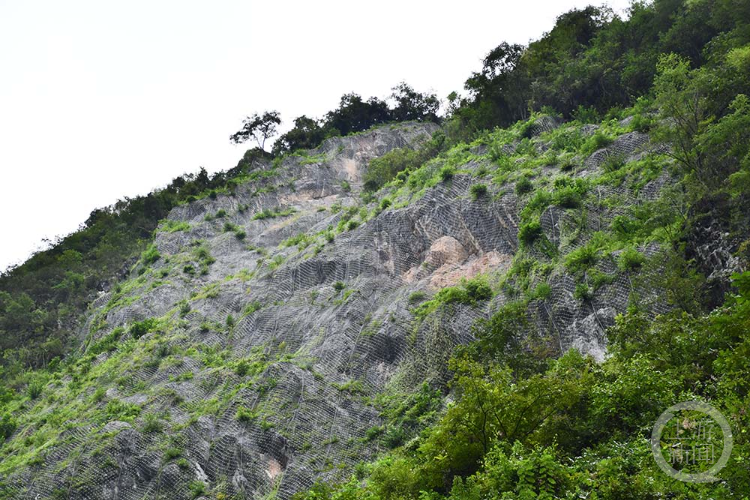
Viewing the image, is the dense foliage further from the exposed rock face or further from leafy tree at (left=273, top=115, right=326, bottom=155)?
leafy tree at (left=273, top=115, right=326, bottom=155)

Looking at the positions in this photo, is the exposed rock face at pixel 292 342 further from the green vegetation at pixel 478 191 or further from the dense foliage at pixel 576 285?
the dense foliage at pixel 576 285

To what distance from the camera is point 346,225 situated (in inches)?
1713

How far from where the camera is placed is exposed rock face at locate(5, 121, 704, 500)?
28.8 metres

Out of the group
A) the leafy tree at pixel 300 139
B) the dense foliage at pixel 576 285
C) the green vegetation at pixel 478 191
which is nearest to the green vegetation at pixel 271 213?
the dense foliage at pixel 576 285

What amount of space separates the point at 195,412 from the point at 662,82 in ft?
83.6

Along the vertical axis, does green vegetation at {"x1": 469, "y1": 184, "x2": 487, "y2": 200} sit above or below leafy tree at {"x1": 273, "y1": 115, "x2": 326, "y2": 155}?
below

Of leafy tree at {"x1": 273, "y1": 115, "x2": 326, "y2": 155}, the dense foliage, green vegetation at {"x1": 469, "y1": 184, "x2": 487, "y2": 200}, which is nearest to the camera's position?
the dense foliage

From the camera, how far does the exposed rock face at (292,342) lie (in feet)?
94.4

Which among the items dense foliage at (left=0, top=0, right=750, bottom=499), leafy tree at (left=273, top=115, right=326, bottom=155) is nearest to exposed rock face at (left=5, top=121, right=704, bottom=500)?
dense foliage at (left=0, top=0, right=750, bottom=499)

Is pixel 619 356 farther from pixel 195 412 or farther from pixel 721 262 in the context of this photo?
pixel 195 412

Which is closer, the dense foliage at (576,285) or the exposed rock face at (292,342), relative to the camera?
the dense foliage at (576,285)

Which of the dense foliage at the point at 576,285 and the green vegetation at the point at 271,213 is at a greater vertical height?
the green vegetation at the point at 271,213

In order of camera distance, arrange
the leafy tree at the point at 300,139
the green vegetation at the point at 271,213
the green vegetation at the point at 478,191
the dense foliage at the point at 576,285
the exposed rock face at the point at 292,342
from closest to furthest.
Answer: the dense foliage at the point at 576,285, the exposed rock face at the point at 292,342, the green vegetation at the point at 478,191, the green vegetation at the point at 271,213, the leafy tree at the point at 300,139

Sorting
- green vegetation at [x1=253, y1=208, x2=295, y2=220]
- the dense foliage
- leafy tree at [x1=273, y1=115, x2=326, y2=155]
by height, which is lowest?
the dense foliage
